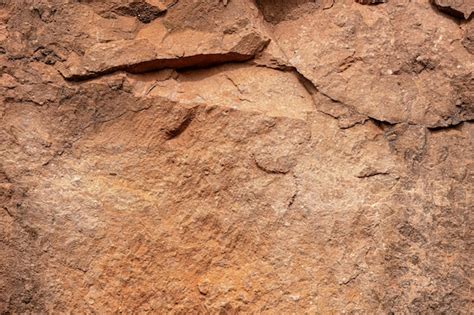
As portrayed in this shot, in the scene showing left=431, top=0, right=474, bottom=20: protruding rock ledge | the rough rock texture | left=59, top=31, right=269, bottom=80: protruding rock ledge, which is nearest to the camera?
the rough rock texture

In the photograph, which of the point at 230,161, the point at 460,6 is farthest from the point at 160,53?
the point at 460,6

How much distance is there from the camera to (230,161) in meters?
2.67

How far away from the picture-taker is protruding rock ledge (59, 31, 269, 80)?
8.87ft

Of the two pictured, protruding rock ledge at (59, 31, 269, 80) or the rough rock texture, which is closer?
the rough rock texture

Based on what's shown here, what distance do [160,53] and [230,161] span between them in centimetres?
47

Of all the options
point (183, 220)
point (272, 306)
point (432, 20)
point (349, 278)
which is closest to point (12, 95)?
point (183, 220)

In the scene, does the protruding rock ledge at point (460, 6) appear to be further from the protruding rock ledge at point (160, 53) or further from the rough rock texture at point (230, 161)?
the protruding rock ledge at point (160, 53)

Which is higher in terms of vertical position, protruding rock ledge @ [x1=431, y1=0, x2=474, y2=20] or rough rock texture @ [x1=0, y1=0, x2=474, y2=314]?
protruding rock ledge @ [x1=431, y1=0, x2=474, y2=20]

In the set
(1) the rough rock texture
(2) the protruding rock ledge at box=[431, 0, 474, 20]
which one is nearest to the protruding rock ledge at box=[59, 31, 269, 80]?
(1) the rough rock texture

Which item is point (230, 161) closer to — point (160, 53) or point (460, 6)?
point (160, 53)

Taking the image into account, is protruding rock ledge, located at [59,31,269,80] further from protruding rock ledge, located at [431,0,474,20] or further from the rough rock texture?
protruding rock ledge, located at [431,0,474,20]

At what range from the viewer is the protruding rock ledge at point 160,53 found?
106 inches

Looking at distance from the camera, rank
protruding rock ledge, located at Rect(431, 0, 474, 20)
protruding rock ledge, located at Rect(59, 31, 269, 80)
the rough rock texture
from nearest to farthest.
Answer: the rough rock texture → protruding rock ledge, located at Rect(59, 31, 269, 80) → protruding rock ledge, located at Rect(431, 0, 474, 20)

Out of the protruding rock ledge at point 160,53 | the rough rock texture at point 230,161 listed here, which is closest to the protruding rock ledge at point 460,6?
the rough rock texture at point 230,161
